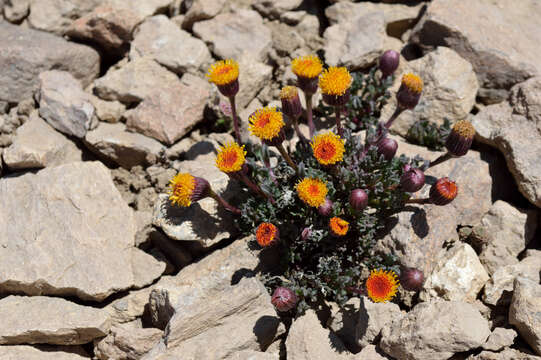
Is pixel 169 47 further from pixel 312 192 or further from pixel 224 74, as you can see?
pixel 312 192

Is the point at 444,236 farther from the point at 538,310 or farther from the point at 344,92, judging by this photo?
the point at 344,92

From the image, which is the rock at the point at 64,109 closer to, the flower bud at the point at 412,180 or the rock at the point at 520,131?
the flower bud at the point at 412,180

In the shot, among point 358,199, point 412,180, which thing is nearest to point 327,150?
point 358,199

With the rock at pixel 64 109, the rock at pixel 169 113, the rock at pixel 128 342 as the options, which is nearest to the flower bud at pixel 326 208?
the rock at pixel 128 342

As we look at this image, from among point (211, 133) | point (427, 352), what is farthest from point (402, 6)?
point (427, 352)

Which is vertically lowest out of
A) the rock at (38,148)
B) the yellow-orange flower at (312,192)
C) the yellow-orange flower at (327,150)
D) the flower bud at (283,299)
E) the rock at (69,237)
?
the rock at (69,237)

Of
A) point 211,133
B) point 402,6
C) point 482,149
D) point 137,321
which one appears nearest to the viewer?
point 137,321
